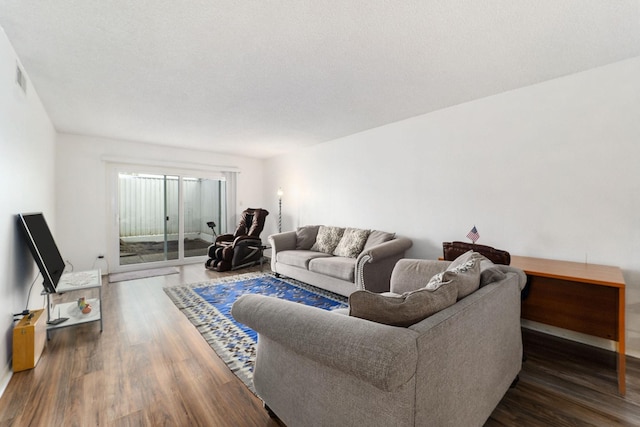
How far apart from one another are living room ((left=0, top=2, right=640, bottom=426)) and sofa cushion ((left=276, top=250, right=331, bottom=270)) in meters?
0.90

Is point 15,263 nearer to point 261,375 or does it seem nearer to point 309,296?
point 261,375

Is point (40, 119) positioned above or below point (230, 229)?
above

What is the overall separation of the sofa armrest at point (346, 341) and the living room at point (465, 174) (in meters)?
2.15

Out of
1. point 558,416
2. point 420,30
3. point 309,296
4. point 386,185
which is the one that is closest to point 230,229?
point 309,296

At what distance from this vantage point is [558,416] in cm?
165

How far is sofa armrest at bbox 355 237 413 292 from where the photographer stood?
131 inches

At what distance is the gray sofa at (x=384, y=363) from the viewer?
98 cm

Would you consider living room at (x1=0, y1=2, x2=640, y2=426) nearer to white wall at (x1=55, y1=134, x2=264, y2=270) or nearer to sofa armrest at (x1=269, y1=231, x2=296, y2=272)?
white wall at (x1=55, y1=134, x2=264, y2=270)

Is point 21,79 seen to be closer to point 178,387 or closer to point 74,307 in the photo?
point 74,307

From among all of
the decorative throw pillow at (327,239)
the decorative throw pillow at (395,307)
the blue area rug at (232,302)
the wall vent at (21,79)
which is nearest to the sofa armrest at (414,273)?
the decorative throw pillow at (395,307)

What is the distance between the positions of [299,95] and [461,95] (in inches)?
69.6

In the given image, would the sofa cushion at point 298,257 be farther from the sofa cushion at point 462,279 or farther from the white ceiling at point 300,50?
the sofa cushion at point 462,279

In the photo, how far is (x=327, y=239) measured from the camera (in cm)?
466

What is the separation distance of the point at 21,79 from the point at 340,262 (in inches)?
141
